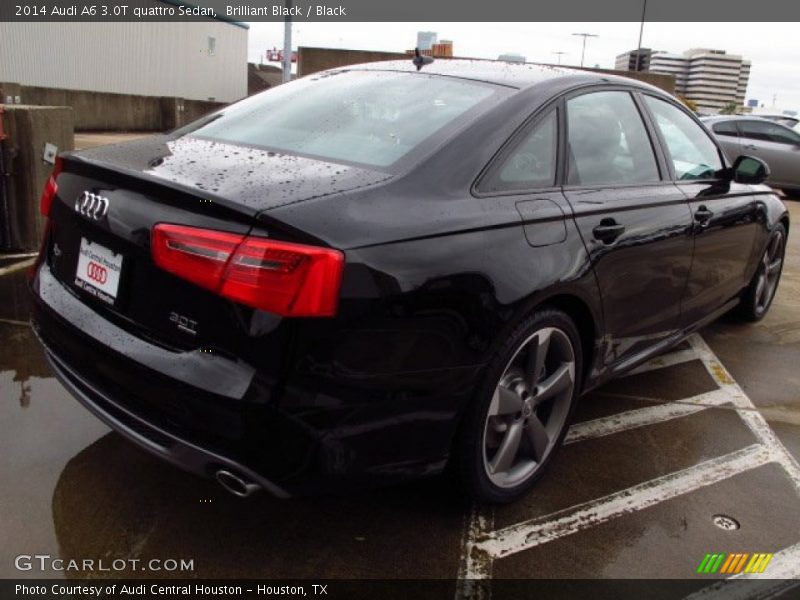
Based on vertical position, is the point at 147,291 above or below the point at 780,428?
above

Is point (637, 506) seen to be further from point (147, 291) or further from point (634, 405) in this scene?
point (147, 291)

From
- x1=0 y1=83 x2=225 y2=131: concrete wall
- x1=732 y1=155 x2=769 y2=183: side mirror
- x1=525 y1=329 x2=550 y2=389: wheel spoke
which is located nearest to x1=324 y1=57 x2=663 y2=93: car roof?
x1=525 y1=329 x2=550 y2=389: wheel spoke

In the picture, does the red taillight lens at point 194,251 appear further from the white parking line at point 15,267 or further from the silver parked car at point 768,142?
the silver parked car at point 768,142

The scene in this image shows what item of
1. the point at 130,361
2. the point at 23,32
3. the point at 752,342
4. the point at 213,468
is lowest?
the point at 752,342

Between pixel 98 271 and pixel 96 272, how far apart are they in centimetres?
2

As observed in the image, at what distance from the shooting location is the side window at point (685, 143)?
3518mm

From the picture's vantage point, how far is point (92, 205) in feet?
7.38

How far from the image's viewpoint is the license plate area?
217 centimetres

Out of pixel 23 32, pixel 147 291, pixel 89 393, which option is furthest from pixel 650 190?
pixel 23 32

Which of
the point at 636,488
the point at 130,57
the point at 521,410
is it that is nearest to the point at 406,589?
the point at 521,410

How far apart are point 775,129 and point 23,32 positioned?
25917mm

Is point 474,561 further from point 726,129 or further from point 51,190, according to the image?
point 726,129

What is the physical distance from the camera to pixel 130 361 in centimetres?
209

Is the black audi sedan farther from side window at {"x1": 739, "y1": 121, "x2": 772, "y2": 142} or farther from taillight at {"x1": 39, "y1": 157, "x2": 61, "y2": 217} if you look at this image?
side window at {"x1": 739, "y1": 121, "x2": 772, "y2": 142}
